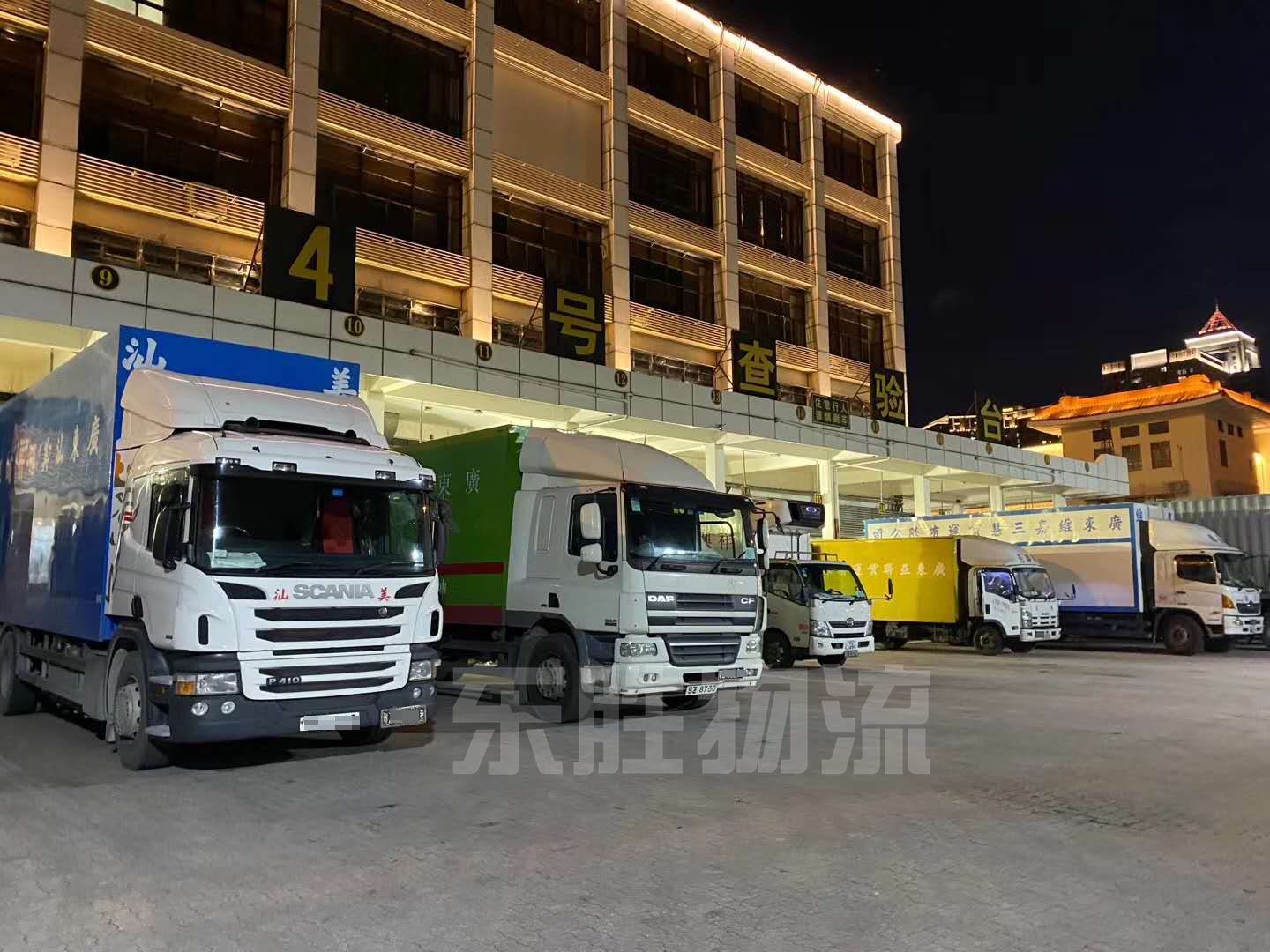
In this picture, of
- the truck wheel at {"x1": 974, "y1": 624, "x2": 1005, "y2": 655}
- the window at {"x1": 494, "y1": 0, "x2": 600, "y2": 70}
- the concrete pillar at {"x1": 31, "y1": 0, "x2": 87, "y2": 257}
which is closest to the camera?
the concrete pillar at {"x1": 31, "y1": 0, "x2": 87, "y2": 257}

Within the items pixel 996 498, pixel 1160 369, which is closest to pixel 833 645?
pixel 996 498

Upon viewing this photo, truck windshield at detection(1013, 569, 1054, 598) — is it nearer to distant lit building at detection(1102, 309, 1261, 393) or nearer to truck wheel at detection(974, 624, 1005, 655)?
truck wheel at detection(974, 624, 1005, 655)

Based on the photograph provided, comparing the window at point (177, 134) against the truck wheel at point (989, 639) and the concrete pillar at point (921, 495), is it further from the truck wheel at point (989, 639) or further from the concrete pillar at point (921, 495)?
the concrete pillar at point (921, 495)

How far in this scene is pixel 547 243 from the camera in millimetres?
29703

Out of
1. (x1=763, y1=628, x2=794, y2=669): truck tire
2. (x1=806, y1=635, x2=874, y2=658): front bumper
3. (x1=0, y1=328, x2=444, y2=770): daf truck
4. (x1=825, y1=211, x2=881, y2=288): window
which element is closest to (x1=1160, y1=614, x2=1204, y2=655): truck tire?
(x1=806, y1=635, x2=874, y2=658): front bumper

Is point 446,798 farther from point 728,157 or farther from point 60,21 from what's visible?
point 728,157

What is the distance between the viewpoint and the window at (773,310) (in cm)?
3584

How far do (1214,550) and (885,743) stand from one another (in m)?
16.6

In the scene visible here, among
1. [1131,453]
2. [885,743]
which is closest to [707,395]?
[885,743]

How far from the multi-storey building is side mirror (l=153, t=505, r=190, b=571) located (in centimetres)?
1267

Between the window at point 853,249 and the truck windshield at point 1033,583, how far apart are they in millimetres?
19917

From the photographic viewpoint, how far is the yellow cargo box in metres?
22.7

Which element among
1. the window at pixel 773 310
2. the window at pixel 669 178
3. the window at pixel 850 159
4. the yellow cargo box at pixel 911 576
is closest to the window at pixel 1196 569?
the yellow cargo box at pixel 911 576

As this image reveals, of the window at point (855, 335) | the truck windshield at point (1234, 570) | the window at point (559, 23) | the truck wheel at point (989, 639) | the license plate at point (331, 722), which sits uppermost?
the window at point (559, 23)
